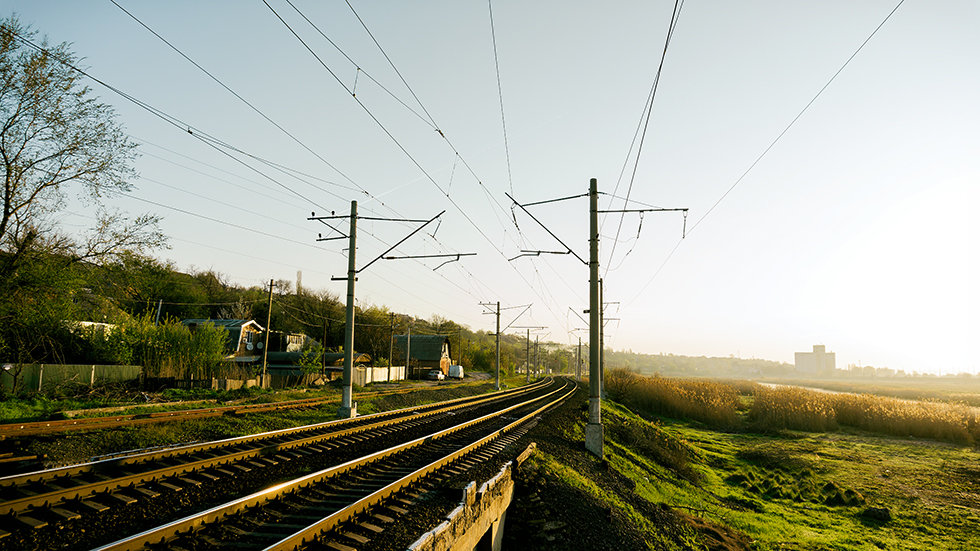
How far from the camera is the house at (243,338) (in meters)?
58.9

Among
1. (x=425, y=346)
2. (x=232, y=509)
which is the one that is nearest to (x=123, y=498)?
(x=232, y=509)

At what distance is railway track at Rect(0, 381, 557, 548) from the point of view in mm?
6707

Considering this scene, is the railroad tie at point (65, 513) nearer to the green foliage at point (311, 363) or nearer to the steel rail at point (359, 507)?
the steel rail at point (359, 507)

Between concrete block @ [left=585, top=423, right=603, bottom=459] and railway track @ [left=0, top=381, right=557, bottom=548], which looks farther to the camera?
concrete block @ [left=585, top=423, right=603, bottom=459]

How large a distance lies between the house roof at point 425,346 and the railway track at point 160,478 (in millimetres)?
63014

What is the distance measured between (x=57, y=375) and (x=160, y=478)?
21585mm

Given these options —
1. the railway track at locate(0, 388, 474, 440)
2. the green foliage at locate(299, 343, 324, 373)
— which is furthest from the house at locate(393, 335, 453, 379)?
the railway track at locate(0, 388, 474, 440)

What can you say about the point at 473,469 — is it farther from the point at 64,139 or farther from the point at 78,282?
the point at 64,139

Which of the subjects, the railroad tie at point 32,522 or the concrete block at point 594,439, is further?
the concrete block at point 594,439

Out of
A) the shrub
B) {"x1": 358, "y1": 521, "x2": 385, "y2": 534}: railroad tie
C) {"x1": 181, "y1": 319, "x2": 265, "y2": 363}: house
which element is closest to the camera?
{"x1": 358, "y1": 521, "x2": 385, "y2": 534}: railroad tie

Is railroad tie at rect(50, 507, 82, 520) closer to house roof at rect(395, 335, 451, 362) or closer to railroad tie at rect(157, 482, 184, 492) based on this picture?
railroad tie at rect(157, 482, 184, 492)

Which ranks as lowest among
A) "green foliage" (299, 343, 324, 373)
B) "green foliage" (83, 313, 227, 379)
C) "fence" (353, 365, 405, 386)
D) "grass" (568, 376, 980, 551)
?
"grass" (568, 376, 980, 551)

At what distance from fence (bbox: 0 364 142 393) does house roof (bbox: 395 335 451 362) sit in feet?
160

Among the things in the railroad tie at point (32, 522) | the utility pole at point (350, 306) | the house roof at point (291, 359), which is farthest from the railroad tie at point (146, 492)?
the house roof at point (291, 359)
